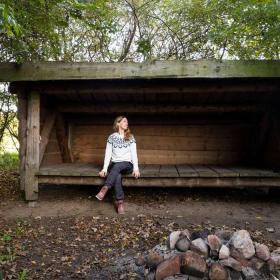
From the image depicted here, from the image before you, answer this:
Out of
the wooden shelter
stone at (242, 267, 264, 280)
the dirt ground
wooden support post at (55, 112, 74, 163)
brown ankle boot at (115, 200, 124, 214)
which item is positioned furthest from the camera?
wooden support post at (55, 112, 74, 163)

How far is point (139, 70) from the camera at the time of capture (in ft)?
17.2

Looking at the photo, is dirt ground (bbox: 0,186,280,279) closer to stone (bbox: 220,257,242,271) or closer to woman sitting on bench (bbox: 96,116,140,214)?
woman sitting on bench (bbox: 96,116,140,214)

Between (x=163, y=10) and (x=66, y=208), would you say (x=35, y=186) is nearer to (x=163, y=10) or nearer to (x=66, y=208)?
(x=66, y=208)

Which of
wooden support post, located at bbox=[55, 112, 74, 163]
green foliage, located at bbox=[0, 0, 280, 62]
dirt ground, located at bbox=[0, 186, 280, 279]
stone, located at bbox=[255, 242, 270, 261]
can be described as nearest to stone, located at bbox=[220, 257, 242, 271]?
stone, located at bbox=[255, 242, 270, 261]

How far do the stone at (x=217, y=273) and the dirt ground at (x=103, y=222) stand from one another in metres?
1.05

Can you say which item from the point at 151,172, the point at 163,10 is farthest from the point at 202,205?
the point at 163,10

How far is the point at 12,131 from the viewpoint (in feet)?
41.9

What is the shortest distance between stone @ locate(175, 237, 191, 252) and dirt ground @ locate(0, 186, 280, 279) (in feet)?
2.14

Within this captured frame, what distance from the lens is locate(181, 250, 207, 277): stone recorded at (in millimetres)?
3272

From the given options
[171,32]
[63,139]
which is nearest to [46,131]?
[63,139]

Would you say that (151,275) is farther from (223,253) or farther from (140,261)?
(223,253)

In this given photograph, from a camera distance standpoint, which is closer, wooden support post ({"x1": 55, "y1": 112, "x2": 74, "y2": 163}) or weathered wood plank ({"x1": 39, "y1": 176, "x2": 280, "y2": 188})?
weathered wood plank ({"x1": 39, "y1": 176, "x2": 280, "y2": 188})

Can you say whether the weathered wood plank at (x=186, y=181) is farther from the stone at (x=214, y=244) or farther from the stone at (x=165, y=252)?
the stone at (x=214, y=244)

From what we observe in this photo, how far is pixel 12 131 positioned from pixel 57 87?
7.64 m
